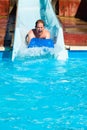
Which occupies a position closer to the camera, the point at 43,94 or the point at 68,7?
the point at 43,94

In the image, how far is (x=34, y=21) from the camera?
1038 centimetres

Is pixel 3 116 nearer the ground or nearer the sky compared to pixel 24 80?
nearer the ground

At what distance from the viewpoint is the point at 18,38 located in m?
8.52

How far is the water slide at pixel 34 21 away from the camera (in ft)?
27.8

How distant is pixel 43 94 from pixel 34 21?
422 cm

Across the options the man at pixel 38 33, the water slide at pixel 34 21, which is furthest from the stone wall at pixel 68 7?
the man at pixel 38 33

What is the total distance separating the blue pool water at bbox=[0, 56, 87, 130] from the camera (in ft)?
17.6

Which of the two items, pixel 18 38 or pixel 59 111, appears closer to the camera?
pixel 59 111

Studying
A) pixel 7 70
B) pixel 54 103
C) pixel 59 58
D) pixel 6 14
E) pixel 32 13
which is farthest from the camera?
pixel 6 14

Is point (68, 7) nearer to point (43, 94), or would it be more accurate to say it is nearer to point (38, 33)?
point (38, 33)

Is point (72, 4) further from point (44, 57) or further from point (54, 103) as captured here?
point (54, 103)

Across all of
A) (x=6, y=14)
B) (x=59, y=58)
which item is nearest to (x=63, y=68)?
(x=59, y=58)

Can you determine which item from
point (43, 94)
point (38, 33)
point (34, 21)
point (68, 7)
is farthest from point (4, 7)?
point (43, 94)

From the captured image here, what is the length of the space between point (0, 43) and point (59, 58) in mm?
1505
